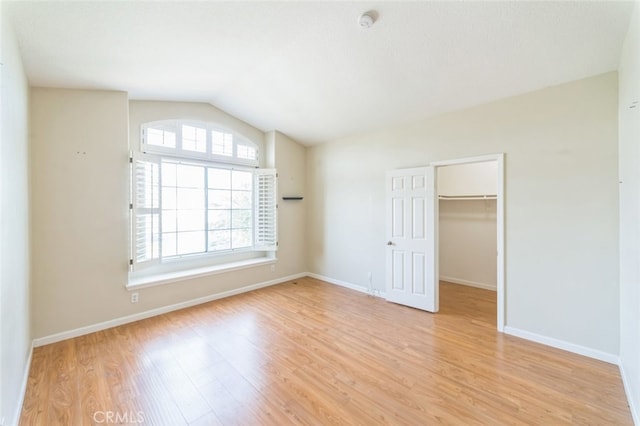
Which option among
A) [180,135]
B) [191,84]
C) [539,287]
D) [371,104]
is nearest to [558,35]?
[371,104]

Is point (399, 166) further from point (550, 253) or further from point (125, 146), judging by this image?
point (125, 146)

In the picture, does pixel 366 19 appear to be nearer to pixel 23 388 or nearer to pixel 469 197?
pixel 469 197

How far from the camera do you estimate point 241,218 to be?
501 centimetres

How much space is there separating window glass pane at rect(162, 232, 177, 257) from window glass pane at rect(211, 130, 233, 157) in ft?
5.28

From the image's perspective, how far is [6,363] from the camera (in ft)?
5.34

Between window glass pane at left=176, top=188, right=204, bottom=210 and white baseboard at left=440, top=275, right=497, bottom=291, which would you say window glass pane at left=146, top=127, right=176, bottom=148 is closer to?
window glass pane at left=176, top=188, right=204, bottom=210

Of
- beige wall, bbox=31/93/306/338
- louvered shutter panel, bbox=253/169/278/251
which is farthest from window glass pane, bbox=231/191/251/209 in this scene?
beige wall, bbox=31/93/306/338

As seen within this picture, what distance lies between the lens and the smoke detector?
224cm

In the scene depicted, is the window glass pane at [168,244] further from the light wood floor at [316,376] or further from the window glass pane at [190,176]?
the light wood floor at [316,376]

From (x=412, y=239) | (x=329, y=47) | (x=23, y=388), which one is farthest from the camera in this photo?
(x=412, y=239)

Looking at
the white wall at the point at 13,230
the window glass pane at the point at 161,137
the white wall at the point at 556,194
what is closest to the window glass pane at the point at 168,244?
the window glass pane at the point at 161,137

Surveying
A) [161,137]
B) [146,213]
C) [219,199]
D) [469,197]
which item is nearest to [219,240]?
[219,199]

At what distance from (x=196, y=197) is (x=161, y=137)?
1.06 metres

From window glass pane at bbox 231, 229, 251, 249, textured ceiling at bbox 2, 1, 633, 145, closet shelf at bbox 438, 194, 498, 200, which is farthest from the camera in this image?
window glass pane at bbox 231, 229, 251, 249
